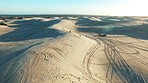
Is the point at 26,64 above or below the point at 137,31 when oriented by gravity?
above

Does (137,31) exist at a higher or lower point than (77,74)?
lower

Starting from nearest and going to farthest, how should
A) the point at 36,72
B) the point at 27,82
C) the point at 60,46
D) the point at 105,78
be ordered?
the point at 27,82
the point at 36,72
the point at 105,78
the point at 60,46

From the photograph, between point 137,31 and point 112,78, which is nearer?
point 112,78

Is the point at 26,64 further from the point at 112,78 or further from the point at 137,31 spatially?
the point at 137,31

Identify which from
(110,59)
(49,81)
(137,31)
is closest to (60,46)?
(110,59)

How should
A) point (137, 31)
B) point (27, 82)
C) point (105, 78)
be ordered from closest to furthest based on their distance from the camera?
1. point (27, 82)
2. point (105, 78)
3. point (137, 31)

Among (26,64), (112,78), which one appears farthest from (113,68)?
(26,64)

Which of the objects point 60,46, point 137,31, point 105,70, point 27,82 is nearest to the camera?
point 27,82

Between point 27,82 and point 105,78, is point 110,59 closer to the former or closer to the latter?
point 105,78

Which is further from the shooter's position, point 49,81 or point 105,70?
point 105,70
